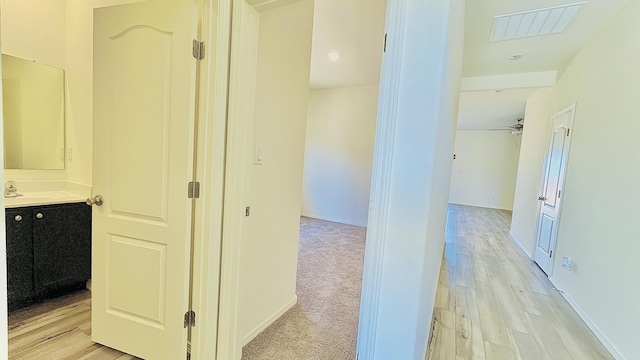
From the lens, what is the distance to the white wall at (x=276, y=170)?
6.02ft

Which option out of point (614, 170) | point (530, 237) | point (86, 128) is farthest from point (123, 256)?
point (530, 237)

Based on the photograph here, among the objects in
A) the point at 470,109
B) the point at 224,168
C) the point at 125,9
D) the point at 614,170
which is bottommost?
the point at 224,168

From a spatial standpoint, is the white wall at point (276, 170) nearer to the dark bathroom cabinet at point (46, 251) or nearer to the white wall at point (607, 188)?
the dark bathroom cabinet at point (46, 251)

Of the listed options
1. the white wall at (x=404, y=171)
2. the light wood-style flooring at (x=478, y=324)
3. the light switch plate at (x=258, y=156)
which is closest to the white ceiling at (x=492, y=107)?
the light wood-style flooring at (x=478, y=324)

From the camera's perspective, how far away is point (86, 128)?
2.42m

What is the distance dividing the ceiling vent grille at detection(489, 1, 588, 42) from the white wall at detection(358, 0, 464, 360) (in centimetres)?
211

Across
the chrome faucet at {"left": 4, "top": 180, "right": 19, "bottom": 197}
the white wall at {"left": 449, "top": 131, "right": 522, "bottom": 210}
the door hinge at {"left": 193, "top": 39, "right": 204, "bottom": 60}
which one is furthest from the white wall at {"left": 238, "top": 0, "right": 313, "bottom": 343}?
the white wall at {"left": 449, "top": 131, "right": 522, "bottom": 210}

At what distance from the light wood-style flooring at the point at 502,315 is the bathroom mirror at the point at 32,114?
3467mm

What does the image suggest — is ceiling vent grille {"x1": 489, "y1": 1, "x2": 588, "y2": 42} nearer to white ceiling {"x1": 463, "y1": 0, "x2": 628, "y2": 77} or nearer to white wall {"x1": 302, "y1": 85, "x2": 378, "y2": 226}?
white ceiling {"x1": 463, "y1": 0, "x2": 628, "y2": 77}

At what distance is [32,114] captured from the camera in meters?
2.37

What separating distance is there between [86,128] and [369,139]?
4085 millimetres

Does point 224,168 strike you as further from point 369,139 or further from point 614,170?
point 369,139

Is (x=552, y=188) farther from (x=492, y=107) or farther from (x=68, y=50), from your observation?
(x=68, y=50)

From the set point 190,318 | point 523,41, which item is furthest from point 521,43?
point 190,318
